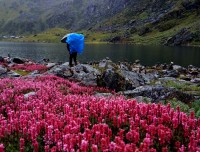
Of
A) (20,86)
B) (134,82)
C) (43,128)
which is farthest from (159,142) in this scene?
(134,82)

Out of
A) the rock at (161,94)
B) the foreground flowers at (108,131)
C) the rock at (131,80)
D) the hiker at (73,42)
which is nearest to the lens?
the foreground flowers at (108,131)

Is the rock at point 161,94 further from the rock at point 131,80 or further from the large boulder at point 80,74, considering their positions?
the large boulder at point 80,74

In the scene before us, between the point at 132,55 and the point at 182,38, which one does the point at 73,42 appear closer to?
the point at 132,55

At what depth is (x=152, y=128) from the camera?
6316 millimetres

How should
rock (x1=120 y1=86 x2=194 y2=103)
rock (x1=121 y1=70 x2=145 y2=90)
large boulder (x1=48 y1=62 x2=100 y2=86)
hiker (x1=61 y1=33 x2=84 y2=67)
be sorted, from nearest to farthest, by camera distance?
rock (x1=120 y1=86 x2=194 y2=103)
rock (x1=121 y1=70 x2=145 y2=90)
large boulder (x1=48 y1=62 x2=100 y2=86)
hiker (x1=61 y1=33 x2=84 y2=67)

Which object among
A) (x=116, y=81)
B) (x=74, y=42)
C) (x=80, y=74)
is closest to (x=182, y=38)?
(x=74, y=42)

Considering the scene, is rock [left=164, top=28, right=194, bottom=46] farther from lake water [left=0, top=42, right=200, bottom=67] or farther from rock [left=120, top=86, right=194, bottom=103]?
rock [left=120, top=86, right=194, bottom=103]

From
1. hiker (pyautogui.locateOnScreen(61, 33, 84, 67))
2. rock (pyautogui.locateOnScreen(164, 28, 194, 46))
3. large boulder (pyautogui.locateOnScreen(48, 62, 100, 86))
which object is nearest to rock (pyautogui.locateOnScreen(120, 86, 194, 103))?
large boulder (pyautogui.locateOnScreen(48, 62, 100, 86))

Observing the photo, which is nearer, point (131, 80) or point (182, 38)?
point (131, 80)

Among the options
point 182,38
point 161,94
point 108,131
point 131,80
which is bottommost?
point 182,38

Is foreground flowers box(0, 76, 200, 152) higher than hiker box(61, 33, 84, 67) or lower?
lower

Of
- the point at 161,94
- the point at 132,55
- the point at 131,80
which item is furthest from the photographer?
the point at 132,55

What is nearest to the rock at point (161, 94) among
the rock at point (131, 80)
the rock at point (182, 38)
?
the rock at point (131, 80)

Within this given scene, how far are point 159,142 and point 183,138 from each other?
0.71m
